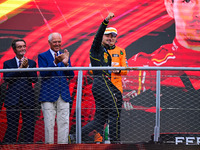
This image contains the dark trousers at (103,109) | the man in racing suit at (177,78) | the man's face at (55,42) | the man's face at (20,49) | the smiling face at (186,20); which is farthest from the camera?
the smiling face at (186,20)

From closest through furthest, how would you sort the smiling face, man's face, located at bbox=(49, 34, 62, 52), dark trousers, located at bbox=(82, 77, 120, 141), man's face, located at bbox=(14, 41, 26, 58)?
dark trousers, located at bbox=(82, 77, 120, 141)
man's face, located at bbox=(49, 34, 62, 52)
man's face, located at bbox=(14, 41, 26, 58)
the smiling face

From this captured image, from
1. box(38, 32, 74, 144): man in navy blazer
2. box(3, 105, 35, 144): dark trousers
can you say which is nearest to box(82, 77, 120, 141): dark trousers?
box(38, 32, 74, 144): man in navy blazer

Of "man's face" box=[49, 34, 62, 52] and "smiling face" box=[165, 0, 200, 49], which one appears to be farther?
"smiling face" box=[165, 0, 200, 49]

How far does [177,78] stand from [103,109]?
4.65ft

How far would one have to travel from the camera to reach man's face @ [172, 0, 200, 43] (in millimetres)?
5199

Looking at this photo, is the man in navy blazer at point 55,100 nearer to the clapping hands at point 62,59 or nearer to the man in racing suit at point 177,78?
the clapping hands at point 62,59

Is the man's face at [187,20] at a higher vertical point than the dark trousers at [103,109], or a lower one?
higher

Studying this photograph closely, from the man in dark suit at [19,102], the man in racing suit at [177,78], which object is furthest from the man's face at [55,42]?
the man in racing suit at [177,78]

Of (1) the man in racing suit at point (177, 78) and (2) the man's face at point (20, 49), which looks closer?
(2) the man's face at point (20, 49)

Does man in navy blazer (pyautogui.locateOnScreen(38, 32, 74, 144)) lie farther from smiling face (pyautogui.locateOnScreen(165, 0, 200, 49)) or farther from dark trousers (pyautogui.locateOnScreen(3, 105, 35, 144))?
smiling face (pyautogui.locateOnScreen(165, 0, 200, 49))

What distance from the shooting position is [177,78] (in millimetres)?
4641

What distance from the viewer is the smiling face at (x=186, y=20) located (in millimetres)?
5195

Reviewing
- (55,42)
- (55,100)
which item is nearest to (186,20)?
(55,42)

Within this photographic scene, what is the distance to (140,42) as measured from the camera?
512cm
